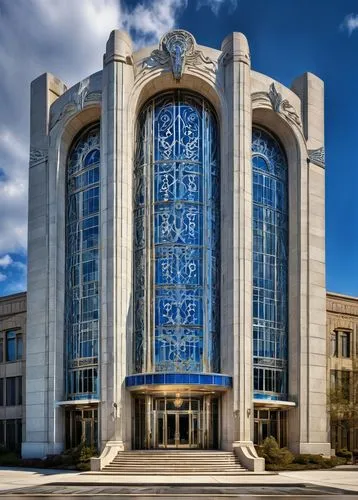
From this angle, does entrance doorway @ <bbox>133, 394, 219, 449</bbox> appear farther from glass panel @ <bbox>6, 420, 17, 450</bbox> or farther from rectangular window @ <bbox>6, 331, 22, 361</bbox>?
rectangular window @ <bbox>6, 331, 22, 361</bbox>

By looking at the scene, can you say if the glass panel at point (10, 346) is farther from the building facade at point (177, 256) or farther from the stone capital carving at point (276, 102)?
the stone capital carving at point (276, 102)

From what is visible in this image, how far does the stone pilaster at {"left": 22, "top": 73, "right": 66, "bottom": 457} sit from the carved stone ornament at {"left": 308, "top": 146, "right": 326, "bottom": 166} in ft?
71.7

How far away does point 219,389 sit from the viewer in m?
45.3

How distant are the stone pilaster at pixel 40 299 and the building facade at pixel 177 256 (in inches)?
5.5

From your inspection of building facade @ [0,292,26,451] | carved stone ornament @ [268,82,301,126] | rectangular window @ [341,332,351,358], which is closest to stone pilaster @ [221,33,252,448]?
carved stone ornament @ [268,82,301,126]

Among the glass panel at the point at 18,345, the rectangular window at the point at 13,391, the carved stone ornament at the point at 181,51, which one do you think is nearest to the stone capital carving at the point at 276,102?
the carved stone ornament at the point at 181,51

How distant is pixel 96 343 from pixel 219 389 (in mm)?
10325

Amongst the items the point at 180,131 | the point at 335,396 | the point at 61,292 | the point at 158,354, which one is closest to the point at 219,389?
the point at 158,354

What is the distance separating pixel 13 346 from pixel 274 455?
89.1ft

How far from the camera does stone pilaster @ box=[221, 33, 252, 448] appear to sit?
4497cm

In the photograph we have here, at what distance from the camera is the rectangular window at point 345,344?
188 ft

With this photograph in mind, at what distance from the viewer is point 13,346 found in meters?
59.0

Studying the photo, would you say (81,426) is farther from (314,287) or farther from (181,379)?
(314,287)

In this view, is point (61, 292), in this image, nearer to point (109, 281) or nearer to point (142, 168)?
point (109, 281)
